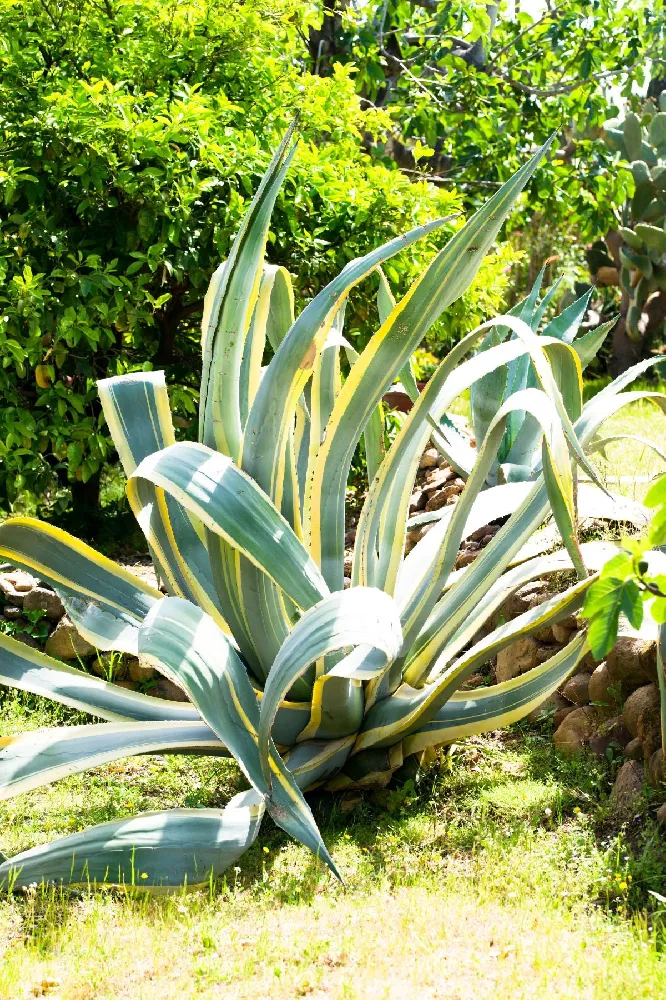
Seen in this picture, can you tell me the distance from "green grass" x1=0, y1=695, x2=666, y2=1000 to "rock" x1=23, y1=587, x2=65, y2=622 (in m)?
0.92

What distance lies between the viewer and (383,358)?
97.8 inches

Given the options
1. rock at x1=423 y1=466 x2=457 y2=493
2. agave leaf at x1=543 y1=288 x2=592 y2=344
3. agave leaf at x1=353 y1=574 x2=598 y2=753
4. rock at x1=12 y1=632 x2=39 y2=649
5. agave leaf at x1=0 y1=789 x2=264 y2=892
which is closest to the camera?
agave leaf at x1=0 y1=789 x2=264 y2=892

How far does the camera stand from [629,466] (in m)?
4.47

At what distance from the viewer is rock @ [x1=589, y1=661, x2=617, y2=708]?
113 inches

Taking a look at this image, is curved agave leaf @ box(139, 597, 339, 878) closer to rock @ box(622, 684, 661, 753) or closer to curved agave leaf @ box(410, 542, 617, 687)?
curved agave leaf @ box(410, 542, 617, 687)

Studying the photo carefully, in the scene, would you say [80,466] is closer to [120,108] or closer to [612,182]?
[120,108]

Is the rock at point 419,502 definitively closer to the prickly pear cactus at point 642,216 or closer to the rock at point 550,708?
the rock at point 550,708

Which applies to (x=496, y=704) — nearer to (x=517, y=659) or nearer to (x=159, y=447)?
(x=517, y=659)

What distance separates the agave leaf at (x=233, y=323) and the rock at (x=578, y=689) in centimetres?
118

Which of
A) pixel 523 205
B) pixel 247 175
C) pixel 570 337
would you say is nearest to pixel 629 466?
pixel 570 337

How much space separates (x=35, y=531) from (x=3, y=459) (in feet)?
4.13

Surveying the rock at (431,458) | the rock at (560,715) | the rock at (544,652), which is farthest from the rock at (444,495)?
the rock at (560,715)

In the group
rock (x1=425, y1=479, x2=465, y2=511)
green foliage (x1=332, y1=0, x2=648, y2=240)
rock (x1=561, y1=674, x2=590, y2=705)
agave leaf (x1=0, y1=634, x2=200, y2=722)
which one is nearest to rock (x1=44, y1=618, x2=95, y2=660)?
agave leaf (x1=0, y1=634, x2=200, y2=722)

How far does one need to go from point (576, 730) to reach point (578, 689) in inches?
5.7
